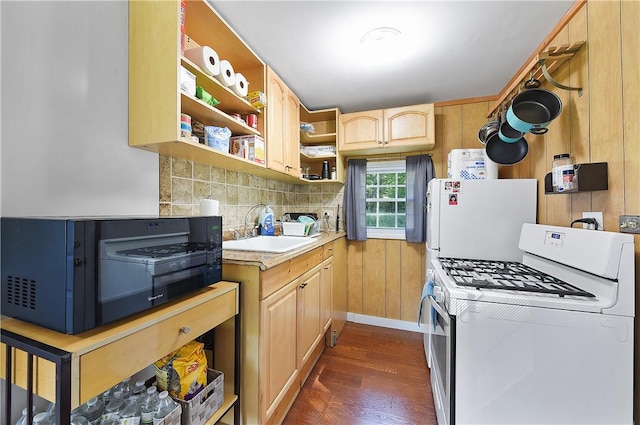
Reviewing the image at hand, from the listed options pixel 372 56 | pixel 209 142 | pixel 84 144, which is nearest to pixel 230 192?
pixel 209 142

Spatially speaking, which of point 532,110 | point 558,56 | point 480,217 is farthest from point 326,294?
point 558,56

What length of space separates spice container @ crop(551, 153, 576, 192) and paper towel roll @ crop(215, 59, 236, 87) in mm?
1846

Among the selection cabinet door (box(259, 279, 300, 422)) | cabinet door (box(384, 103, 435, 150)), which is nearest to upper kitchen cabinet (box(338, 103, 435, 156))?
cabinet door (box(384, 103, 435, 150))

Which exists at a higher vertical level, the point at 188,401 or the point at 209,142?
the point at 209,142

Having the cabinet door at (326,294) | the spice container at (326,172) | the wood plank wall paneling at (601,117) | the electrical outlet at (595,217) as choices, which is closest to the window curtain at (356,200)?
the spice container at (326,172)

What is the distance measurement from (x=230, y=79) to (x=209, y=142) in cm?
40

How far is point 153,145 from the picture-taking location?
1.21 metres

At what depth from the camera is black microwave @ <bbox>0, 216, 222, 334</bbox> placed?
2.19 ft

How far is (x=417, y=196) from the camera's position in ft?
8.50

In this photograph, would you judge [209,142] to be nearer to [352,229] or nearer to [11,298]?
[11,298]

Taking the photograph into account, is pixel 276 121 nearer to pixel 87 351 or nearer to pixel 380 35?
pixel 380 35

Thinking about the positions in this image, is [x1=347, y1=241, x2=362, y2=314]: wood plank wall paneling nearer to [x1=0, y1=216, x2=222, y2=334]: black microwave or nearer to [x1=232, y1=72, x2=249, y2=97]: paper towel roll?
[x1=232, y1=72, x2=249, y2=97]: paper towel roll

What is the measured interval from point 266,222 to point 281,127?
0.82 m

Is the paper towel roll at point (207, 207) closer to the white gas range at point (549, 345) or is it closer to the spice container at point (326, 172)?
the white gas range at point (549, 345)
